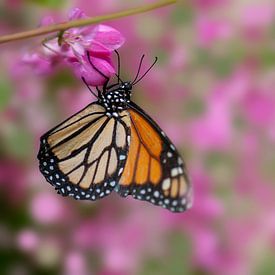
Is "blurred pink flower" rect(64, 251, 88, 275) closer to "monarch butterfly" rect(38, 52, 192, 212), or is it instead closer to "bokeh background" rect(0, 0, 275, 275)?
"bokeh background" rect(0, 0, 275, 275)

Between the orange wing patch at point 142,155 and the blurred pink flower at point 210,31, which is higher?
the blurred pink flower at point 210,31

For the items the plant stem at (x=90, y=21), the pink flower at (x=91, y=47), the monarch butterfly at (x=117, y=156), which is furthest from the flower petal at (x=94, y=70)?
the monarch butterfly at (x=117, y=156)

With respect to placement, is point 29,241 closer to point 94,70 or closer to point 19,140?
point 19,140

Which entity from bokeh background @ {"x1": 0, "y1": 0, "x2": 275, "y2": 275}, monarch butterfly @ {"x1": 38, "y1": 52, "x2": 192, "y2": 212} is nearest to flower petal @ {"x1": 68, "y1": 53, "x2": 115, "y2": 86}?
monarch butterfly @ {"x1": 38, "y1": 52, "x2": 192, "y2": 212}

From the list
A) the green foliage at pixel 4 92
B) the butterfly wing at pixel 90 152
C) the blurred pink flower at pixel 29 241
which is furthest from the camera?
the blurred pink flower at pixel 29 241

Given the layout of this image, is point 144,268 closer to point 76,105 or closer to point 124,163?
point 76,105

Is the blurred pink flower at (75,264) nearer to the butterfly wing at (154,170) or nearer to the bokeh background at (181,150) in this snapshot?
the bokeh background at (181,150)

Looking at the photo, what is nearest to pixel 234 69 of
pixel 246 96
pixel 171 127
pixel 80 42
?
pixel 246 96
